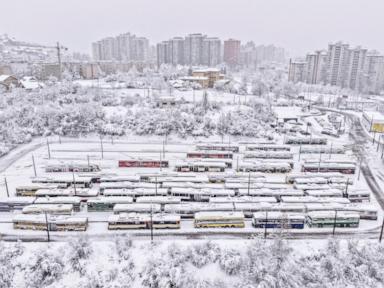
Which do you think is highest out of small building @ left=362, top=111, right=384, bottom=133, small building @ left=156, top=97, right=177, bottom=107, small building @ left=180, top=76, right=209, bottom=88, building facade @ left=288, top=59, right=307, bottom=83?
building facade @ left=288, top=59, right=307, bottom=83

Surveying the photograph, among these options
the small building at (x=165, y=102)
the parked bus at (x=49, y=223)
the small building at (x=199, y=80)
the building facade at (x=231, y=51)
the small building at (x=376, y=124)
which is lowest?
the parked bus at (x=49, y=223)

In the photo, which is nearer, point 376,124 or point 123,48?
point 376,124

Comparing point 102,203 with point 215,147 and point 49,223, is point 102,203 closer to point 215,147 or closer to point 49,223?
point 49,223

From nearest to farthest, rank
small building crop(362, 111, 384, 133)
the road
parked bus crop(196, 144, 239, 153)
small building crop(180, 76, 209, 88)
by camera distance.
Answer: the road, parked bus crop(196, 144, 239, 153), small building crop(362, 111, 384, 133), small building crop(180, 76, 209, 88)

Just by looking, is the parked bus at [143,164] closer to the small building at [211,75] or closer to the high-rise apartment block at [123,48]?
the small building at [211,75]

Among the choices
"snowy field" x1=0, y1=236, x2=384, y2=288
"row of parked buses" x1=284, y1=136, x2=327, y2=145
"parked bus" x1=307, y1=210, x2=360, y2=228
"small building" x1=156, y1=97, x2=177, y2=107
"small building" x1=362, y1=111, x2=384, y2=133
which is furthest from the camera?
"small building" x1=156, y1=97, x2=177, y2=107

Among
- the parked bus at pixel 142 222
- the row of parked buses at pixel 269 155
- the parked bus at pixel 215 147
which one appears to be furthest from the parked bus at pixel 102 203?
the row of parked buses at pixel 269 155

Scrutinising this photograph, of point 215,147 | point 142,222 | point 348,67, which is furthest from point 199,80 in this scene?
point 142,222

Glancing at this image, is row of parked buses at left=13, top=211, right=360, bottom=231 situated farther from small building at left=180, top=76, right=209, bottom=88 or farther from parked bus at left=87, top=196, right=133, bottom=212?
small building at left=180, top=76, right=209, bottom=88

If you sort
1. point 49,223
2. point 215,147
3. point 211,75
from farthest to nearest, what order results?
point 211,75 → point 215,147 → point 49,223

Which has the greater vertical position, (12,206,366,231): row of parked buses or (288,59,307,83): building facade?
(288,59,307,83): building facade

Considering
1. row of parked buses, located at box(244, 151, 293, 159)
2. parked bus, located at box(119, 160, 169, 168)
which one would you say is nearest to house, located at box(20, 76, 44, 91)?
A: parked bus, located at box(119, 160, 169, 168)
